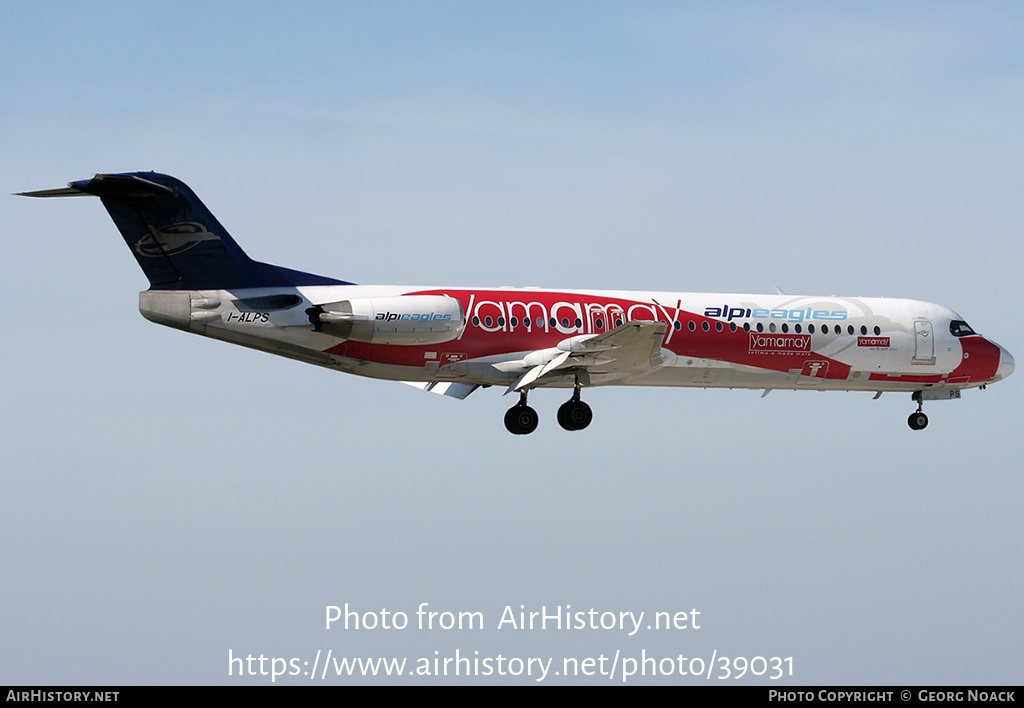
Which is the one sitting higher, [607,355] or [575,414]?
[607,355]

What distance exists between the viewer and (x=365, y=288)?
27859 millimetres

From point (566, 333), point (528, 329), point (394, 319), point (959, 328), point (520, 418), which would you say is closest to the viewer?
point (394, 319)

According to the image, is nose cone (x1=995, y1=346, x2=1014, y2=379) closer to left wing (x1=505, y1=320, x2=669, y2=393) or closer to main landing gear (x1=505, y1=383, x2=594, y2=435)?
left wing (x1=505, y1=320, x2=669, y2=393)

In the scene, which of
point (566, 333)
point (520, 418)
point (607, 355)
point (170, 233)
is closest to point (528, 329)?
point (566, 333)

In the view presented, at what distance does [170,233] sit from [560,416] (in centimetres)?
910

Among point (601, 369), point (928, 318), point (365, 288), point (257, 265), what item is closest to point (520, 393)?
point (601, 369)

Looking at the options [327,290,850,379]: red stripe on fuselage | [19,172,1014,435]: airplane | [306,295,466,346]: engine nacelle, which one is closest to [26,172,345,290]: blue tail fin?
[19,172,1014,435]: airplane

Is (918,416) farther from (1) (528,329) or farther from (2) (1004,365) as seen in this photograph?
(1) (528,329)

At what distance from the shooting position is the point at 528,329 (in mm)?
28438

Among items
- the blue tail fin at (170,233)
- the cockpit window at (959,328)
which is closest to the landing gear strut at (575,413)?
the blue tail fin at (170,233)

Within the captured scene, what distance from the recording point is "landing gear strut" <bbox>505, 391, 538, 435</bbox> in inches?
1148

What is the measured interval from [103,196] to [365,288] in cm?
557

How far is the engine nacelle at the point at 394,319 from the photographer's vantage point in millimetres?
26656

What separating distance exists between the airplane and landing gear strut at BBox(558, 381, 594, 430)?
34 millimetres
